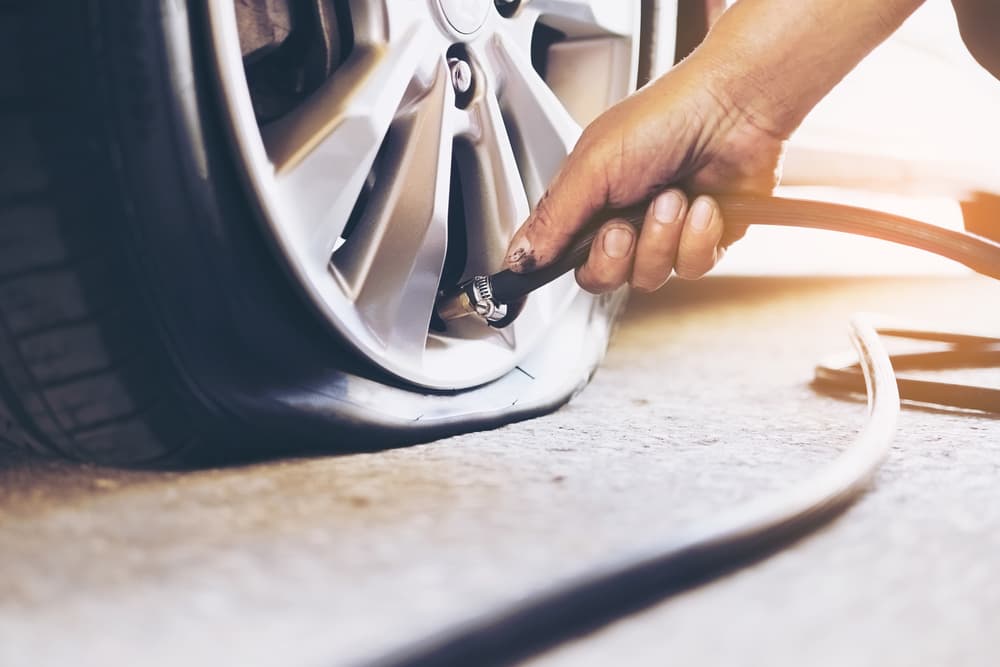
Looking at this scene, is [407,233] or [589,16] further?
[589,16]

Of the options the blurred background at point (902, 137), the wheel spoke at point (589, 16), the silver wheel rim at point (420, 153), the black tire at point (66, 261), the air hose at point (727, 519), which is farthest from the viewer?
the blurred background at point (902, 137)

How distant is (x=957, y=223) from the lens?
157 cm

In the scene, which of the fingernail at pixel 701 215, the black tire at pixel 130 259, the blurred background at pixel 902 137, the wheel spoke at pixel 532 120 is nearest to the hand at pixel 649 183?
the fingernail at pixel 701 215

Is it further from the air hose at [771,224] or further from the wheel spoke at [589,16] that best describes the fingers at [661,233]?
the wheel spoke at [589,16]

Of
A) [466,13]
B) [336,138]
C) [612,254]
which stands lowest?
[612,254]

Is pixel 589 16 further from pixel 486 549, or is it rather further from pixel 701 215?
pixel 486 549

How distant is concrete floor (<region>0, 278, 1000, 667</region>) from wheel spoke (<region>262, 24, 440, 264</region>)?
0.18 metres

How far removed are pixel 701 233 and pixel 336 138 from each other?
30cm

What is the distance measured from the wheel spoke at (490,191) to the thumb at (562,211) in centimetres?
7

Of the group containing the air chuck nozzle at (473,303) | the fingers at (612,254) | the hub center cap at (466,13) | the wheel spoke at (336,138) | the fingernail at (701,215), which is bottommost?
the air chuck nozzle at (473,303)

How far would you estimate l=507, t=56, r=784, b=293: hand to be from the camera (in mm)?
728

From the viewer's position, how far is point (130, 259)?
1.70ft

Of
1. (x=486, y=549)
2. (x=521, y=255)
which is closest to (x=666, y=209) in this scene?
(x=521, y=255)

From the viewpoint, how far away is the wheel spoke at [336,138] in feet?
2.02
